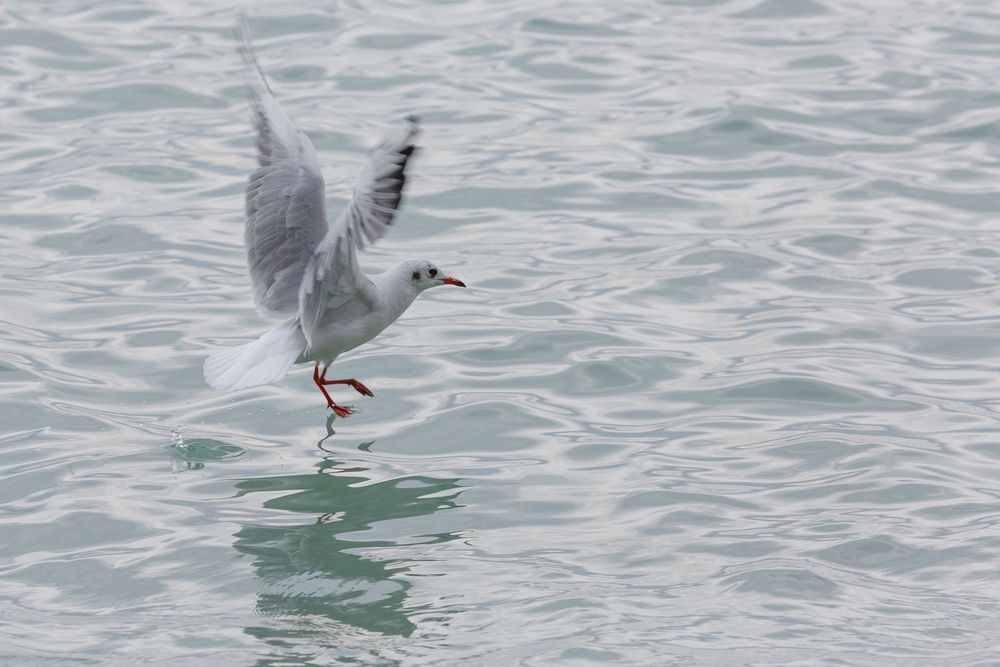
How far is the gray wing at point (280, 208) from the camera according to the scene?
29.3 feet

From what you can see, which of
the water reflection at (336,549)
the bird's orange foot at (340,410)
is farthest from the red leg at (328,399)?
the water reflection at (336,549)

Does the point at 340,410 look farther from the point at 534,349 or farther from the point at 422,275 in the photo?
the point at 534,349

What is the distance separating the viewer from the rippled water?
23.3ft

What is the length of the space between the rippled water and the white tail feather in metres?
0.48

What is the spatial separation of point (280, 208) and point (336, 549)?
2.20 metres

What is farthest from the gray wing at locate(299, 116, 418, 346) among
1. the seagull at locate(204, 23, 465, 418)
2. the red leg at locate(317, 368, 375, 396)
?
the red leg at locate(317, 368, 375, 396)

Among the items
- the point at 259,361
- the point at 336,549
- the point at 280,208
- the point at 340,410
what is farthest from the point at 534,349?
the point at 336,549

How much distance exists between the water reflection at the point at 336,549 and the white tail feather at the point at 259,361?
1.66 ft

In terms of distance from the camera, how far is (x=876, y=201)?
12.6 metres

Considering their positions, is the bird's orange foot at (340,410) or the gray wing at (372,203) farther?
the bird's orange foot at (340,410)

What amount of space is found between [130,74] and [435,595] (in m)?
9.37

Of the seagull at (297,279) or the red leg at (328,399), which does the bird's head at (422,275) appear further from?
the red leg at (328,399)

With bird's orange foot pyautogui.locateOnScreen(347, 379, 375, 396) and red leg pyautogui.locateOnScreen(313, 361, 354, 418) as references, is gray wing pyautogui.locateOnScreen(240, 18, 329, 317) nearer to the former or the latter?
red leg pyautogui.locateOnScreen(313, 361, 354, 418)

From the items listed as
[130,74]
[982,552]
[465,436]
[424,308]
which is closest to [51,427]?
[465,436]
